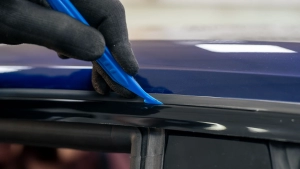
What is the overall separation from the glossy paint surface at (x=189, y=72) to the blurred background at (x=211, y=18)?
4.64 feet

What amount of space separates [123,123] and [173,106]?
95 millimetres

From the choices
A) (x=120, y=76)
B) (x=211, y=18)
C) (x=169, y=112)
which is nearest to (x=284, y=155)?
(x=169, y=112)

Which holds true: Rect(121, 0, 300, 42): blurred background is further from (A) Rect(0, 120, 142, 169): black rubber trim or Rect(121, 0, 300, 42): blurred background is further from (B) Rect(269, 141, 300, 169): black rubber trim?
(B) Rect(269, 141, 300, 169): black rubber trim

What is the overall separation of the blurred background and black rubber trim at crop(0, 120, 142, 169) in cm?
152

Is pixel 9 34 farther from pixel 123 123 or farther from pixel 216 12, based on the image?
pixel 216 12

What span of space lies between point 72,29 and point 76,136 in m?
0.22

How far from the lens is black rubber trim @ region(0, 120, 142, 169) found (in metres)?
0.67

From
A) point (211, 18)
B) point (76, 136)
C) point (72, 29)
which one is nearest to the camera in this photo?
point (72, 29)

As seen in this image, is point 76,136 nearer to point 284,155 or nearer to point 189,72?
point 189,72

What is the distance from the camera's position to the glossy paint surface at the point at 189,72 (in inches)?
24.8

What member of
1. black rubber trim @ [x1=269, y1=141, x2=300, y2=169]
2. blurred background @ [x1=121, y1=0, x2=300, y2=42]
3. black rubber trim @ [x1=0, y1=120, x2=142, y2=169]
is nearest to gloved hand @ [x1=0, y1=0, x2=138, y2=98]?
black rubber trim @ [x1=0, y1=120, x2=142, y2=169]

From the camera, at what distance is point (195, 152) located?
2.06ft

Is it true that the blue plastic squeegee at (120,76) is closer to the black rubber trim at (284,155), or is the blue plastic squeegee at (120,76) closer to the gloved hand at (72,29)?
the gloved hand at (72,29)

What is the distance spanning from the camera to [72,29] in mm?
591
